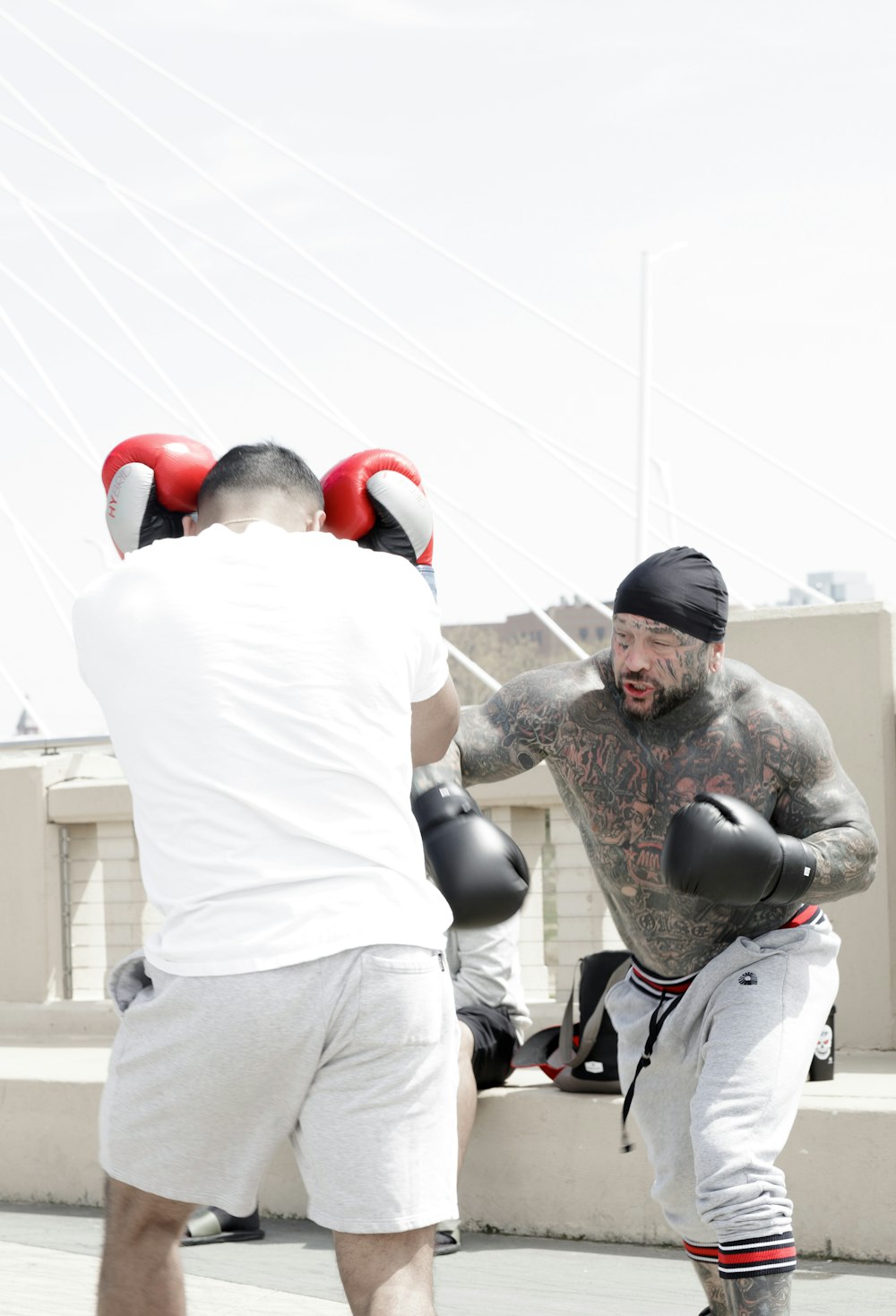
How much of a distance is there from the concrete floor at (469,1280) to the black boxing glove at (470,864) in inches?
43.1

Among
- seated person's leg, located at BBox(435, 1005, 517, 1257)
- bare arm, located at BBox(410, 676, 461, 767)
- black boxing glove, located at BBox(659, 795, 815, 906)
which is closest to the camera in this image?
bare arm, located at BBox(410, 676, 461, 767)

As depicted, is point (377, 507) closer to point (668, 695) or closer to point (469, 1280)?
point (668, 695)

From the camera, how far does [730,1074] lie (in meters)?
3.15

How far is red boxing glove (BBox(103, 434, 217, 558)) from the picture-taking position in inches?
136

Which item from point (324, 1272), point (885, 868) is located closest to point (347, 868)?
point (324, 1272)

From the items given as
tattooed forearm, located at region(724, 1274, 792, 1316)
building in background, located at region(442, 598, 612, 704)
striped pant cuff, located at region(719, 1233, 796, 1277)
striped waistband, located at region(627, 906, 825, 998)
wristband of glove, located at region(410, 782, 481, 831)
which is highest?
building in background, located at region(442, 598, 612, 704)

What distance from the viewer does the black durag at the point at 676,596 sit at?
3.33 metres

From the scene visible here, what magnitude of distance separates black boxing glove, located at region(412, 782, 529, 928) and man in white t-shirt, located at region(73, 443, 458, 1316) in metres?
0.74

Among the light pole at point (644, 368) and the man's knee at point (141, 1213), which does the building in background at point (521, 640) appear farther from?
the man's knee at point (141, 1213)

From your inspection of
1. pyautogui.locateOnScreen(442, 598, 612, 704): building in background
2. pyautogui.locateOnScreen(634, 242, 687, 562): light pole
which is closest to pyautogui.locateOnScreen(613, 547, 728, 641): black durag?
pyautogui.locateOnScreen(634, 242, 687, 562): light pole

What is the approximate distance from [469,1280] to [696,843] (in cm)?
156

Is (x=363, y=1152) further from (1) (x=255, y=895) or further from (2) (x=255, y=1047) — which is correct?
(1) (x=255, y=895)

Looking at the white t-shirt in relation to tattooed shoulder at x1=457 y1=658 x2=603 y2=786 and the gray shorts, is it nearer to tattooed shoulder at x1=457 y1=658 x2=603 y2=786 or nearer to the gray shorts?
the gray shorts

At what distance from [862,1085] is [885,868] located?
0.70 m
